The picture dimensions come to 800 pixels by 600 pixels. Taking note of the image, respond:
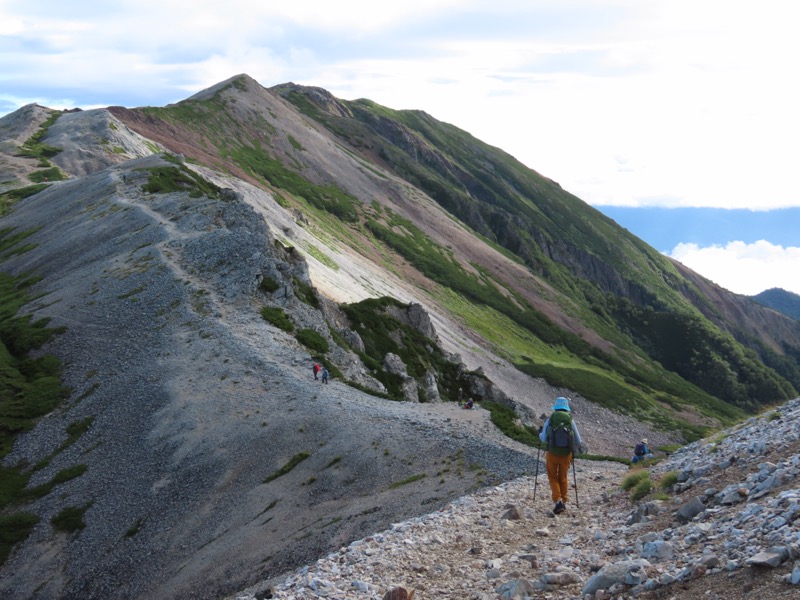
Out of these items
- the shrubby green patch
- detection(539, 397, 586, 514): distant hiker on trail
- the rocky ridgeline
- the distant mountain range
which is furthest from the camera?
the shrubby green patch

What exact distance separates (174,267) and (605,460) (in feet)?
143

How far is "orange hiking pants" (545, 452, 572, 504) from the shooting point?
19.4m

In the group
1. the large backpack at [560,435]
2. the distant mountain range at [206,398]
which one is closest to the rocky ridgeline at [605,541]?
the large backpack at [560,435]

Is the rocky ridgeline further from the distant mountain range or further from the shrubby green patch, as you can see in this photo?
the shrubby green patch

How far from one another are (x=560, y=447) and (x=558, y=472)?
3.61 ft

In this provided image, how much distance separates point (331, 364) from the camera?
46.2 m

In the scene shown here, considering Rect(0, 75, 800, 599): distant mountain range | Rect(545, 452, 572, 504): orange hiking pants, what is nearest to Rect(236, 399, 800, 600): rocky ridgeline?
Rect(545, 452, 572, 504): orange hiking pants

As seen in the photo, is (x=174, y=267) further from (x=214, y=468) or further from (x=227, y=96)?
(x=227, y=96)

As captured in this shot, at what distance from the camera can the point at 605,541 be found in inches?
592

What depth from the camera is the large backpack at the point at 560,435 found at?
19266mm

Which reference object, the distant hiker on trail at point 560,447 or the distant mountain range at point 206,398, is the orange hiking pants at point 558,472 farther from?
the distant mountain range at point 206,398

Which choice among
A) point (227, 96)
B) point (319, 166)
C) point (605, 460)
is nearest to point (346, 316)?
point (605, 460)

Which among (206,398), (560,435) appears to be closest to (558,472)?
(560,435)

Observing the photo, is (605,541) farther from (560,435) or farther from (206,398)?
(206,398)
